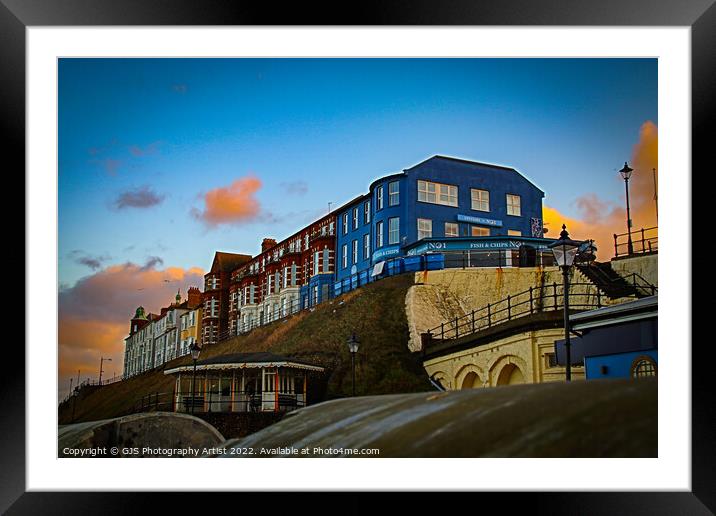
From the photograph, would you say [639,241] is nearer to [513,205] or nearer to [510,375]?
[513,205]

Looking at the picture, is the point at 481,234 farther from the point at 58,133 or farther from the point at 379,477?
the point at 58,133

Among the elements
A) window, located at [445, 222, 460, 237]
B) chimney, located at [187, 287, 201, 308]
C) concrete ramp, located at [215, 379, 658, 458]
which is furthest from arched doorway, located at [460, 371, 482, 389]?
chimney, located at [187, 287, 201, 308]

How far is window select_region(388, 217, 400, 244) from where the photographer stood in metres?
15.3

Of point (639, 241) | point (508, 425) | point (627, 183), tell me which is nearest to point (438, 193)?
point (627, 183)

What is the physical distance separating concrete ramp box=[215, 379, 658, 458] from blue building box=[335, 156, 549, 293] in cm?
367

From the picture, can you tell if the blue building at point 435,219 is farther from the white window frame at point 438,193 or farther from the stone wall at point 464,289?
the stone wall at point 464,289

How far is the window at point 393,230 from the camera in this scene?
15.3 metres

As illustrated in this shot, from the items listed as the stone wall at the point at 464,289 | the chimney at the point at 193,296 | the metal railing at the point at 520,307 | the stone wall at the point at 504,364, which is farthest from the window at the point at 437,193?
the chimney at the point at 193,296

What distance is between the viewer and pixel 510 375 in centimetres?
1305

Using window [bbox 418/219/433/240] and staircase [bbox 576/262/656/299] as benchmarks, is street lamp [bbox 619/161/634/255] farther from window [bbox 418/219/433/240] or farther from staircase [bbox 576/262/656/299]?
window [bbox 418/219/433/240]
